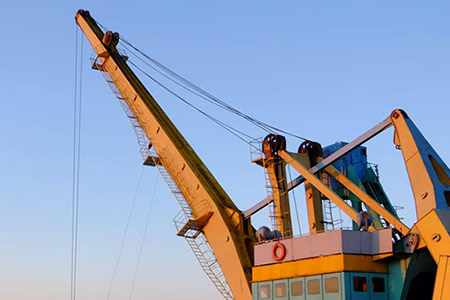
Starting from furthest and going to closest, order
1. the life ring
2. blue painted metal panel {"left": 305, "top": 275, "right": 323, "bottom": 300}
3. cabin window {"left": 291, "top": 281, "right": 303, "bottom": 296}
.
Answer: the life ring, cabin window {"left": 291, "top": 281, "right": 303, "bottom": 296}, blue painted metal panel {"left": 305, "top": 275, "right": 323, "bottom": 300}

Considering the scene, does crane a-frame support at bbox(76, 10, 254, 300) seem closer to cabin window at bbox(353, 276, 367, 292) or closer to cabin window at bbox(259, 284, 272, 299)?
cabin window at bbox(259, 284, 272, 299)

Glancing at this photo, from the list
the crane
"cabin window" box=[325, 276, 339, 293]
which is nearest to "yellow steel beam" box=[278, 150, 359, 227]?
the crane

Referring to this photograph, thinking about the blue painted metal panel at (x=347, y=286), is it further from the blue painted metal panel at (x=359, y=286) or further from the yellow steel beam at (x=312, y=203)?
the yellow steel beam at (x=312, y=203)

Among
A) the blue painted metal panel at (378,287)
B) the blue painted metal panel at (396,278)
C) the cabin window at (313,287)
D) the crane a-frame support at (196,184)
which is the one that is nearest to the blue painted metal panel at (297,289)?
the cabin window at (313,287)

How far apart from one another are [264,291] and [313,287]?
3015 millimetres

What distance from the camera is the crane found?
91.9 ft

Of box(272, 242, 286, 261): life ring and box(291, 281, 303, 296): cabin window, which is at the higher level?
box(272, 242, 286, 261): life ring

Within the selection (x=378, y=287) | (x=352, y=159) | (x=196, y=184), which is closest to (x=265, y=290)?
(x=378, y=287)

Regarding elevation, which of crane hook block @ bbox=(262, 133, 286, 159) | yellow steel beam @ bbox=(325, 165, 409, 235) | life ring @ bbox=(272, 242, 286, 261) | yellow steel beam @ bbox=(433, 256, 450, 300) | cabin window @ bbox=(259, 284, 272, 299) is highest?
crane hook block @ bbox=(262, 133, 286, 159)

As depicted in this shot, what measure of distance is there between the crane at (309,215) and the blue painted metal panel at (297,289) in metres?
0.05

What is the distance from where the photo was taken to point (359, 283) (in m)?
28.1

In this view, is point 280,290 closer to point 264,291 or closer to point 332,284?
point 264,291

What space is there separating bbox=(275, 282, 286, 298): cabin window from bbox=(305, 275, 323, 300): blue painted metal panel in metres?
1.36

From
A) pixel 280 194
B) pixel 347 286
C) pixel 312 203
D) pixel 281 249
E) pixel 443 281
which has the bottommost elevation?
pixel 443 281
